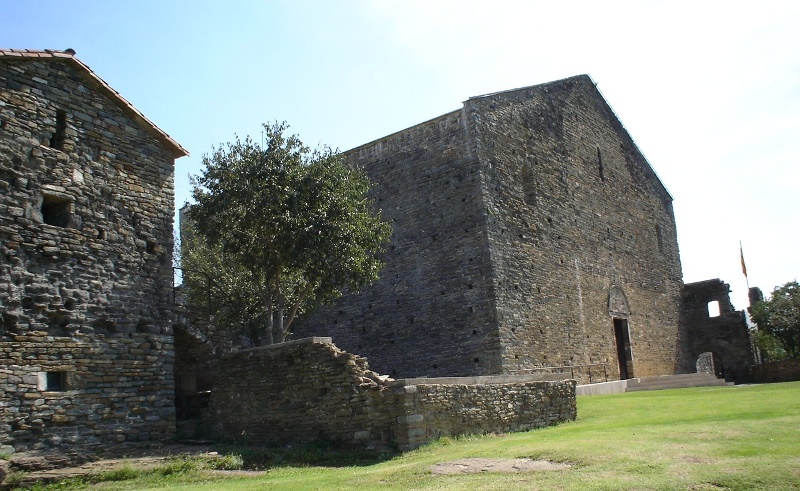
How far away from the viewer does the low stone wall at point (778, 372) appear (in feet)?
90.5

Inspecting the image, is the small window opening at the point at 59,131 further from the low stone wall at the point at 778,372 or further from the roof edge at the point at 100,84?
the low stone wall at the point at 778,372

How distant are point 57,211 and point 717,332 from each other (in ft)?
109

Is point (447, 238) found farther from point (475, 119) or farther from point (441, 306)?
point (475, 119)

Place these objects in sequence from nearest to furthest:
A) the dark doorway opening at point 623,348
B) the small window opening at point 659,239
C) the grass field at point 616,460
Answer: the grass field at point 616,460
the dark doorway opening at point 623,348
the small window opening at point 659,239

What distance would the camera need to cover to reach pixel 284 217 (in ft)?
56.7

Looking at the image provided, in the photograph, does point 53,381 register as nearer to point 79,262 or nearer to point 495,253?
point 79,262

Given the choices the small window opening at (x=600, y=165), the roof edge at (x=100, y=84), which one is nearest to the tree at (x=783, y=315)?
the small window opening at (x=600, y=165)

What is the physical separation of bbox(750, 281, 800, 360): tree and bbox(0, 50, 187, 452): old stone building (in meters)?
36.8

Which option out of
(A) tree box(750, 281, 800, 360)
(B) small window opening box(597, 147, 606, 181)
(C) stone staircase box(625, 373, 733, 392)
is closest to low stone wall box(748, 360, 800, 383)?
(C) stone staircase box(625, 373, 733, 392)

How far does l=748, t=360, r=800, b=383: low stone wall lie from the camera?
27.6 metres

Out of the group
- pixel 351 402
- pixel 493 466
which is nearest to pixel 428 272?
pixel 351 402

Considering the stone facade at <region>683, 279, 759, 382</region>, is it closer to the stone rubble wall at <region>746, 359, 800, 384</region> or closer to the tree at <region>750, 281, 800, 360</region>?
the stone rubble wall at <region>746, 359, 800, 384</region>

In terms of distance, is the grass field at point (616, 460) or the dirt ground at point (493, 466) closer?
the grass field at point (616, 460)

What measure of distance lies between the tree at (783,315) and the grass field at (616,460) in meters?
27.5
